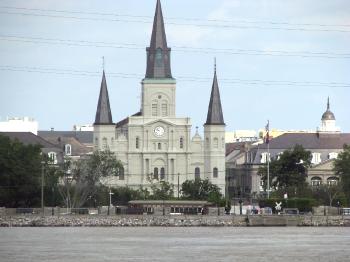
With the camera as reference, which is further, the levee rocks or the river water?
the levee rocks

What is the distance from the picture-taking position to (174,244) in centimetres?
14588

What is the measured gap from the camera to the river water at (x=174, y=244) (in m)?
132

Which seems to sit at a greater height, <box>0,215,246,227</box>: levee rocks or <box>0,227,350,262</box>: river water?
<box>0,215,246,227</box>: levee rocks

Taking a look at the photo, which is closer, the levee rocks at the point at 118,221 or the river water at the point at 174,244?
the river water at the point at 174,244

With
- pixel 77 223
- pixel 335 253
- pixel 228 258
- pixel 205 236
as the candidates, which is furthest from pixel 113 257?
pixel 77 223

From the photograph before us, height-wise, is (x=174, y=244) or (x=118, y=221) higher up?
(x=118, y=221)

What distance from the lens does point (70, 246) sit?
467 ft

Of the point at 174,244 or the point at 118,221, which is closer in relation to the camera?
the point at 174,244

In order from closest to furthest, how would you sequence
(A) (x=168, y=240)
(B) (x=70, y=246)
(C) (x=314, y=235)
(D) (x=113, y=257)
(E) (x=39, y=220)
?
(D) (x=113, y=257)
(B) (x=70, y=246)
(A) (x=168, y=240)
(C) (x=314, y=235)
(E) (x=39, y=220)

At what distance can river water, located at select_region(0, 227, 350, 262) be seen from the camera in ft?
431

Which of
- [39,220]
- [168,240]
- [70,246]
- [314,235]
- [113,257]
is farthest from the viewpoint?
[39,220]

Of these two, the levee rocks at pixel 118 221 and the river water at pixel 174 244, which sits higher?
the levee rocks at pixel 118 221

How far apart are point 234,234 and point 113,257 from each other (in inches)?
1369

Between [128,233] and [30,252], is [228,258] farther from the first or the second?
[128,233]
